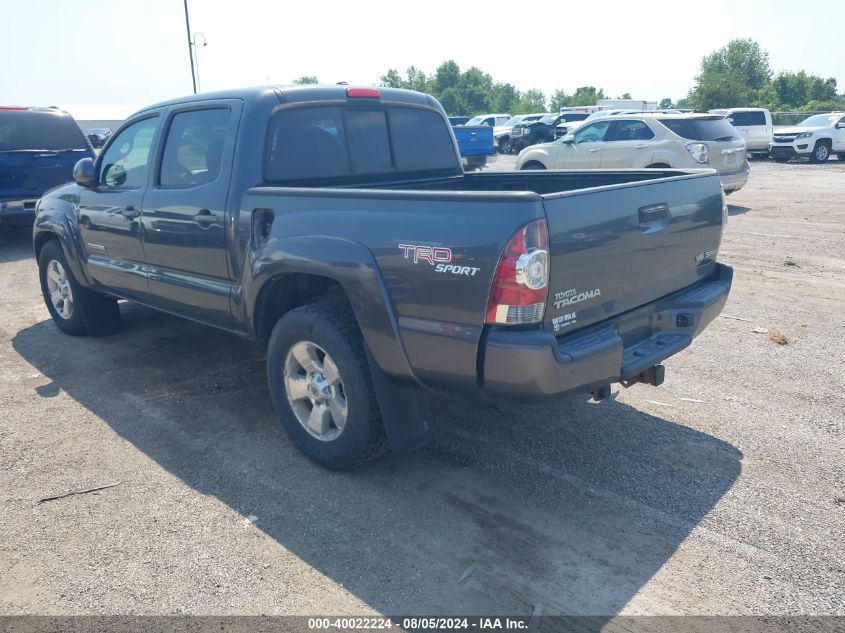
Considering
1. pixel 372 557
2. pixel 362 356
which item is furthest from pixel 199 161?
pixel 372 557

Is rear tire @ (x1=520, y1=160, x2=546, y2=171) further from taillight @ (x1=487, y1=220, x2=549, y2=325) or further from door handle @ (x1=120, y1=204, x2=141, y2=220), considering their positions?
taillight @ (x1=487, y1=220, x2=549, y2=325)

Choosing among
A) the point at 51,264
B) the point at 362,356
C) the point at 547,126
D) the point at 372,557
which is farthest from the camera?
the point at 547,126

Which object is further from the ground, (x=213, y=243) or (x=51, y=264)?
(x=213, y=243)

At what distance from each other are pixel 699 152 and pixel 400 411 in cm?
1080

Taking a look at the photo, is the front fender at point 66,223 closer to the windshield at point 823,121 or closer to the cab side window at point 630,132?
the cab side window at point 630,132

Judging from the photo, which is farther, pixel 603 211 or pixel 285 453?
pixel 285 453

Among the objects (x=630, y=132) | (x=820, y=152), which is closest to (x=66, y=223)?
(x=630, y=132)

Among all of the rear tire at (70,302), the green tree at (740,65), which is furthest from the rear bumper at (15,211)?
the green tree at (740,65)

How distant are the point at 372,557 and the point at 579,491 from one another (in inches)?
45.2

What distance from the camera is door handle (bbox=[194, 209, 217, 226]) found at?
4.23 meters

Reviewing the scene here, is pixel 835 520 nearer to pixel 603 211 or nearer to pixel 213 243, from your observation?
pixel 603 211

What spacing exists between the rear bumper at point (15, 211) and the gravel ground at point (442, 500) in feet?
18.2

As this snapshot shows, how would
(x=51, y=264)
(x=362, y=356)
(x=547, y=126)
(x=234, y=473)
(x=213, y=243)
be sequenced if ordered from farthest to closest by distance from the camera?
1. (x=547, y=126)
2. (x=51, y=264)
3. (x=213, y=243)
4. (x=234, y=473)
5. (x=362, y=356)

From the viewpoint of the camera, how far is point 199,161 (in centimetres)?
451
